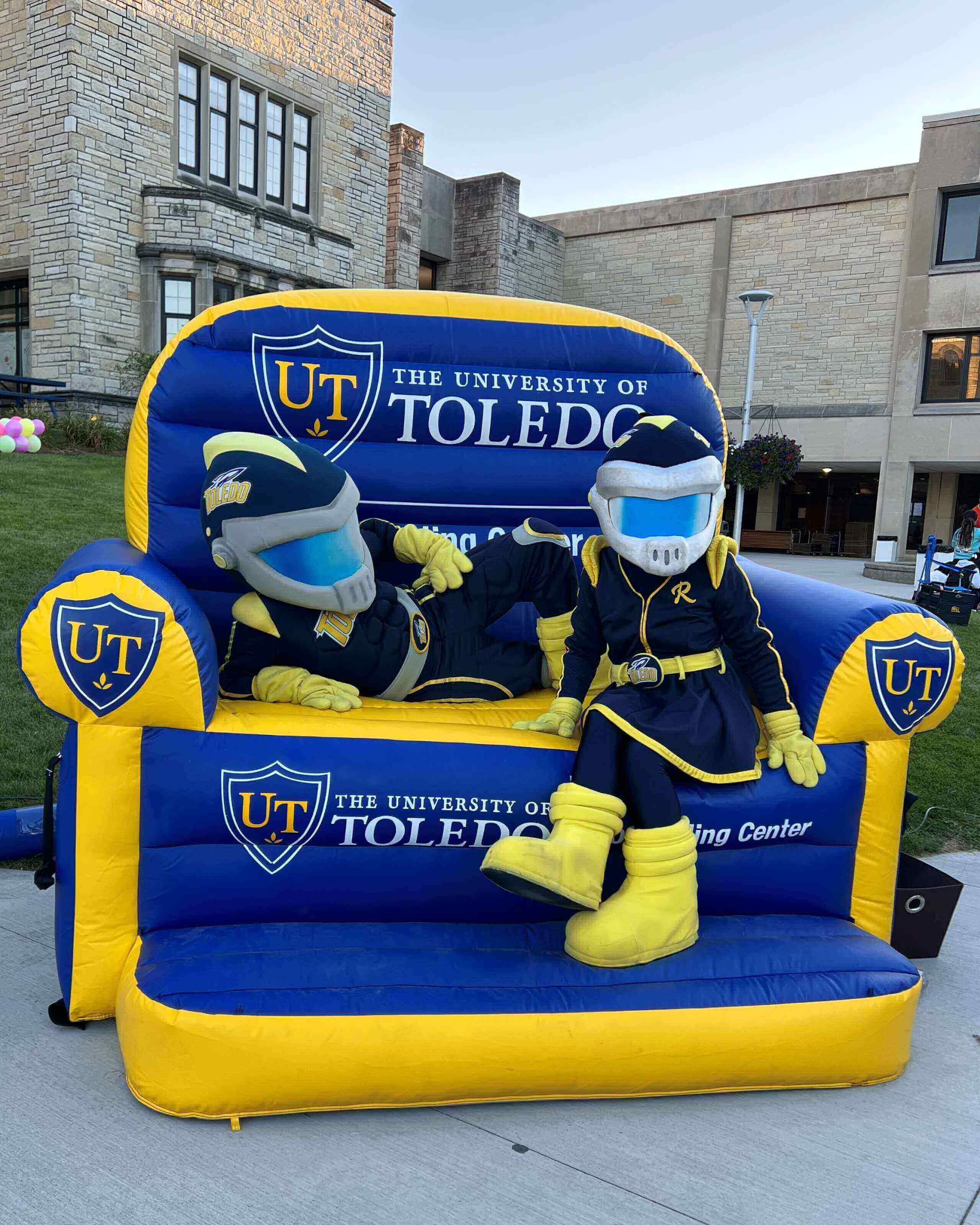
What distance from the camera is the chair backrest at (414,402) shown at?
2646mm

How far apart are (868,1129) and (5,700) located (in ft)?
12.2

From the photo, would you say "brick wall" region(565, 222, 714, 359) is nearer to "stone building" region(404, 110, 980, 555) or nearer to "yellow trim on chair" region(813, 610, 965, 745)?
"stone building" region(404, 110, 980, 555)

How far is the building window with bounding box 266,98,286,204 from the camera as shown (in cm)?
1497

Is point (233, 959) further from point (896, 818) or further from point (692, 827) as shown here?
point (896, 818)

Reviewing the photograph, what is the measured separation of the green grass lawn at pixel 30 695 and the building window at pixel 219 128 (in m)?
6.90

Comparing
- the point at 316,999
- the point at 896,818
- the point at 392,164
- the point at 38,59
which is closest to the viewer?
the point at 316,999

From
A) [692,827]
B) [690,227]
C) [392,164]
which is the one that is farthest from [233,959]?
[690,227]

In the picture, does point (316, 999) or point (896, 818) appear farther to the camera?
point (896, 818)

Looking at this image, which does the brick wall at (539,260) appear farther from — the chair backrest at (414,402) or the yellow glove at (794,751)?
the yellow glove at (794,751)

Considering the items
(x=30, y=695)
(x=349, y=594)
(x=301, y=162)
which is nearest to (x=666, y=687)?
(x=349, y=594)

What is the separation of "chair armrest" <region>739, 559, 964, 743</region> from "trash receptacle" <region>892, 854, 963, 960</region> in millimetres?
424

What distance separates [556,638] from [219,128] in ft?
47.1

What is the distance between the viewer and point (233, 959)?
5.95 ft

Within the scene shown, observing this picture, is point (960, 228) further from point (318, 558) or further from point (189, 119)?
point (318, 558)
